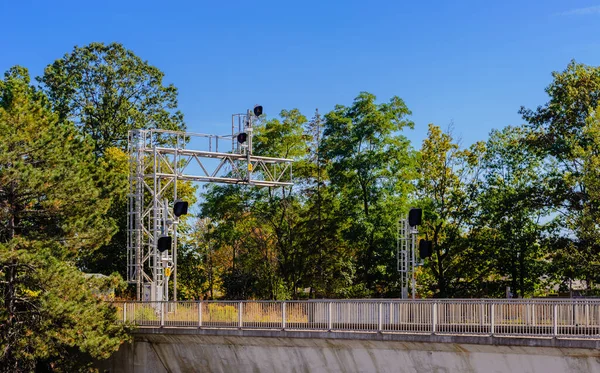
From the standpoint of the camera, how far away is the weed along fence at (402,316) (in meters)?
22.6

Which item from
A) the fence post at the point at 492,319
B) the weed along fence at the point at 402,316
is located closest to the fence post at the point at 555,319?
the weed along fence at the point at 402,316

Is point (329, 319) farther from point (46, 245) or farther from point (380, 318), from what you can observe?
point (46, 245)

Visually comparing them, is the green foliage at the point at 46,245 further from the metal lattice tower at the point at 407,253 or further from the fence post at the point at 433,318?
the fence post at the point at 433,318

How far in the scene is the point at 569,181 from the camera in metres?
45.0

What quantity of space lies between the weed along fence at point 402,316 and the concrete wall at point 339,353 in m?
0.29

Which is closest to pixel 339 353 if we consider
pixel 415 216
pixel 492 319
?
pixel 492 319

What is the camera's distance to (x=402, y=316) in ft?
84.8

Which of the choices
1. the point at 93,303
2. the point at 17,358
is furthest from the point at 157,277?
the point at 17,358

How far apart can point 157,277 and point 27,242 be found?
25.9ft

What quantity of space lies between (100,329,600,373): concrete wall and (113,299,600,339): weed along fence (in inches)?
11.5

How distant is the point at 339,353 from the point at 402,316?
2.28 meters

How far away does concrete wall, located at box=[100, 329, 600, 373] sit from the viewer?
73.2ft

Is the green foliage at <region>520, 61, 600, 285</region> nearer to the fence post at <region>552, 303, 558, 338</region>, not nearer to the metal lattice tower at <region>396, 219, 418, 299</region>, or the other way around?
the metal lattice tower at <region>396, 219, 418, 299</region>

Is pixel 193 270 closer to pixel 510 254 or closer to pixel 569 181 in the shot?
pixel 510 254
